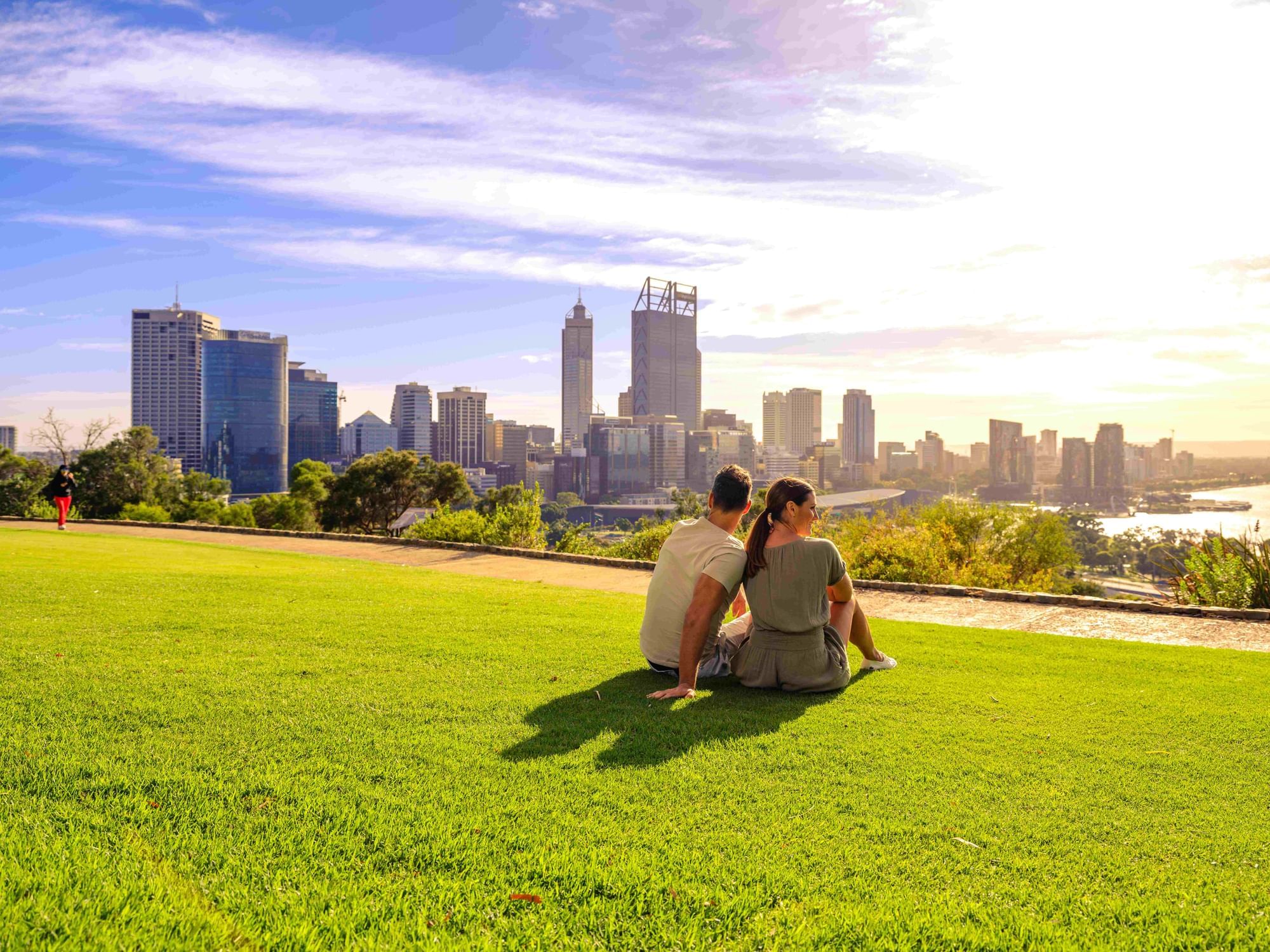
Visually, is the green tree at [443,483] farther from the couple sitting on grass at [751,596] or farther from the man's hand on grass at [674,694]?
the man's hand on grass at [674,694]

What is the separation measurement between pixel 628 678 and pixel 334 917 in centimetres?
292

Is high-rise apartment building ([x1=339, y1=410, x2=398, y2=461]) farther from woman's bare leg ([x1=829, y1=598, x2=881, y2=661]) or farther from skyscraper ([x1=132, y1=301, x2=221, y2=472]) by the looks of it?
woman's bare leg ([x1=829, y1=598, x2=881, y2=661])

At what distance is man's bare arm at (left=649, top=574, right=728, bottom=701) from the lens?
4719 mm

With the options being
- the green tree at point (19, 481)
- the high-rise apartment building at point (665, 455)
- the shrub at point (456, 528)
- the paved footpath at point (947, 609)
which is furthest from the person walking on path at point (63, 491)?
the high-rise apartment building at point (665, 455)

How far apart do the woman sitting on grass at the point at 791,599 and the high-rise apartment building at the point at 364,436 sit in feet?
613

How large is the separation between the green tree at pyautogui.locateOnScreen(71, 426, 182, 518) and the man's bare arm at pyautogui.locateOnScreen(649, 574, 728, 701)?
32.7 metres

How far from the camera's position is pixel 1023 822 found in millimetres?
3164

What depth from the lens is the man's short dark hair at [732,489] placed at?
16.4 ft

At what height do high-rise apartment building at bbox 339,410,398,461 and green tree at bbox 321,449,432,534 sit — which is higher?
high-rise apartment building at bbox 339,410,398,461

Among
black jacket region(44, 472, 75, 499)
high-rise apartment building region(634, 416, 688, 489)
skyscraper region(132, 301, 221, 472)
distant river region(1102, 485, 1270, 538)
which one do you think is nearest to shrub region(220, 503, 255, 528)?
black jacket region(44, 472, 75, 499)

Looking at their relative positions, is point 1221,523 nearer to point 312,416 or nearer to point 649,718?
point 649,718

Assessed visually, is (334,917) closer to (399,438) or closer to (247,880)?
(247,880)

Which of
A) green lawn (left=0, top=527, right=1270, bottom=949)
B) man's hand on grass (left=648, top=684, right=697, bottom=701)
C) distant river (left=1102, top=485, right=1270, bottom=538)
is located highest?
distant river (left=1102, top=485, right=1270, bottom=538)

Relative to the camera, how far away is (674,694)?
4637mm
